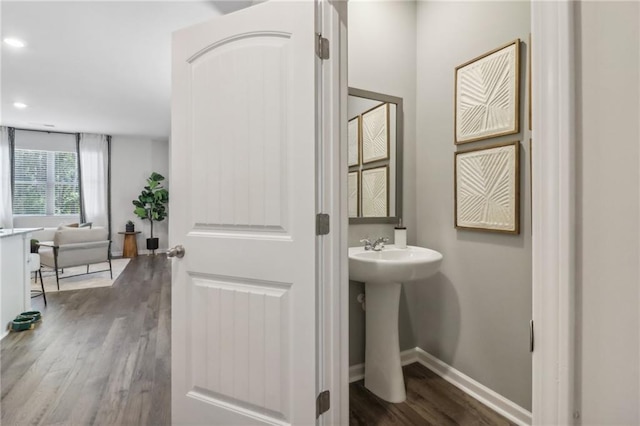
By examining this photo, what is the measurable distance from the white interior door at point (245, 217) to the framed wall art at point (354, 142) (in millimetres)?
886

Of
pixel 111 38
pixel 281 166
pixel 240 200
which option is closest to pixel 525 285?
pixel 281 166

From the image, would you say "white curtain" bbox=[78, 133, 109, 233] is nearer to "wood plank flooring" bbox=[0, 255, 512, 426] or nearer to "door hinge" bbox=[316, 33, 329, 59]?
"wood plank flooring" bbox=[0, 255, 512, 426]

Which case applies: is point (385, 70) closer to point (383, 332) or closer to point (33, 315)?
point (383, 332)

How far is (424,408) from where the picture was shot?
5.80 feet

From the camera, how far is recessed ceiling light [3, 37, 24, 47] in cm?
283

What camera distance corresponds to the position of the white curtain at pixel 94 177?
670 cm

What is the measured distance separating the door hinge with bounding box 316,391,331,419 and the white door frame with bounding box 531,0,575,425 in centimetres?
94

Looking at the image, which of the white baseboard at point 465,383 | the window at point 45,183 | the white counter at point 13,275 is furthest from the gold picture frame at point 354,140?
the window at point 45,183

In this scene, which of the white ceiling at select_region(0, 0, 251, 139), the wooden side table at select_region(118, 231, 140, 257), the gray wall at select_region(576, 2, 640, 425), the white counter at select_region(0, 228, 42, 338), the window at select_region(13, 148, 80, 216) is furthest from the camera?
the wooden side table at select_region(118, 231, 140, 257)

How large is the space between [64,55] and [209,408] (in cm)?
361

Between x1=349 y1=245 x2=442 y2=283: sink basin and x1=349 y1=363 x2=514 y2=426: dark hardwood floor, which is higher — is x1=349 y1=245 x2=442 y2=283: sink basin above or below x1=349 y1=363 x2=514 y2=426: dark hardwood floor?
above

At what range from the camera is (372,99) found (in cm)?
212

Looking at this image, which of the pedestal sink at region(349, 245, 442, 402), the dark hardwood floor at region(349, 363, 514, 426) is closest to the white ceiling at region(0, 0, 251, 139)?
the pedestal sink at region(349, 245, 442, 402)

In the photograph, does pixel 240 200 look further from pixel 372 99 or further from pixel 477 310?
pixel 477 310
